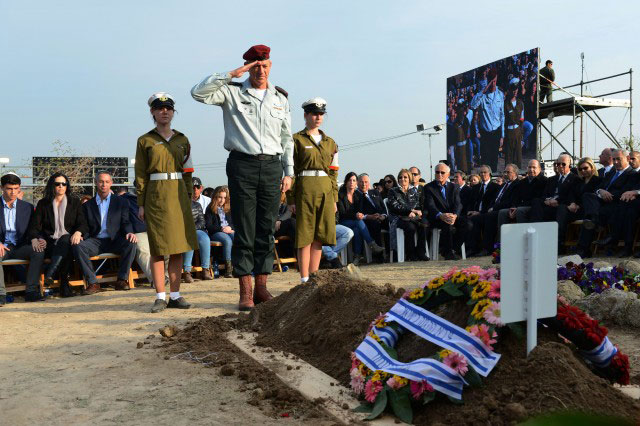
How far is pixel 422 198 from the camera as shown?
11.6 meters

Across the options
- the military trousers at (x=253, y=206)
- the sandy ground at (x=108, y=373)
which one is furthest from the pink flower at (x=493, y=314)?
the military trousers at (x=253, y=206)

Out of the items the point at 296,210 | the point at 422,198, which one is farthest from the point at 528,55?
the point at 296,210

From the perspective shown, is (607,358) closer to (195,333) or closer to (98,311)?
(195,333)

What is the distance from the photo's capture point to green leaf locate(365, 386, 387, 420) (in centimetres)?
303

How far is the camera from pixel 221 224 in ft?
32.6

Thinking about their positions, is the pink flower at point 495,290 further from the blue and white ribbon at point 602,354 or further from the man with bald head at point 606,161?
the man with bald head at point 606,161

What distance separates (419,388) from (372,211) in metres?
8.80

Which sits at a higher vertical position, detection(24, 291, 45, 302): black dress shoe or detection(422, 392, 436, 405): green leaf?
detection(422, 392, 436, 405): green leaf

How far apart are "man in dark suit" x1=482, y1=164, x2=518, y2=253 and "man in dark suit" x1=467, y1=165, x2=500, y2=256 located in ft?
0.40

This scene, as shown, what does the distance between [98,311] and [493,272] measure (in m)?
4.55

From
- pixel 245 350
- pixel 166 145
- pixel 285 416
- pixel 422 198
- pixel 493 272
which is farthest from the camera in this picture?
pixel 422 198

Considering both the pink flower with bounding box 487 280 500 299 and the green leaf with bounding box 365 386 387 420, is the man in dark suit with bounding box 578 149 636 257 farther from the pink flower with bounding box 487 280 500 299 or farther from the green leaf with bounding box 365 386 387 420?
the green leaf with bounding box 365 386 387 420

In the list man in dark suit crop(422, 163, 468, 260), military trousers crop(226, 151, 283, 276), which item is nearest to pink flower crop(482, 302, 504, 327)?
military trousers crop(226, 151, 283, 276)

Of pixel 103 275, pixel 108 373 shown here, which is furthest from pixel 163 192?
pixel 103 275
